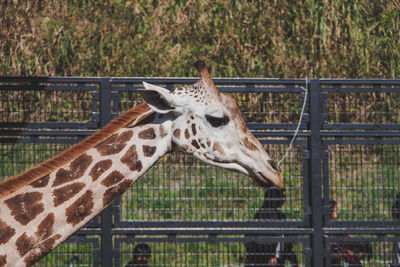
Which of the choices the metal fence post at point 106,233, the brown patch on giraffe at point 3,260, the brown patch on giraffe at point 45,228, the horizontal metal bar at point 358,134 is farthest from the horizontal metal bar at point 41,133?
the horizontal metal bar at point 358,134

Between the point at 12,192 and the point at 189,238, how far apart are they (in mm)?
2469

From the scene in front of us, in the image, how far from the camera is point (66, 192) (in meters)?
4.14

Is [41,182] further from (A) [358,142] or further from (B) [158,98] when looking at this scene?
(A) [358,142]

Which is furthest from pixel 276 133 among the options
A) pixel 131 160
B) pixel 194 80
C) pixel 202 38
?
pixel 202 38

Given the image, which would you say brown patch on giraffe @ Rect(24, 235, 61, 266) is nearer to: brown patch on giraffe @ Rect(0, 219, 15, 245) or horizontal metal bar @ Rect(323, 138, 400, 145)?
brown patch on giraffe @ Rect(0, 219, 15, 245)

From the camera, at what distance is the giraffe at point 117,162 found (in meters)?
4.02

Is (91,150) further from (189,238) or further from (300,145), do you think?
Result: (300,145)

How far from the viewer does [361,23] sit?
13.3 metres

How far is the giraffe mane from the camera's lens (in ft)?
13.4

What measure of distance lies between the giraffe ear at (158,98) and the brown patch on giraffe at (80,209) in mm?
765

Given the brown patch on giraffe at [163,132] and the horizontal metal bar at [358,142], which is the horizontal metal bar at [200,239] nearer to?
the horizontal metal bar at [358,142]

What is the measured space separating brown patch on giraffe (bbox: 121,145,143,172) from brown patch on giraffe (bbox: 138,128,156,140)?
0.13m

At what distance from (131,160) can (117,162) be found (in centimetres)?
10

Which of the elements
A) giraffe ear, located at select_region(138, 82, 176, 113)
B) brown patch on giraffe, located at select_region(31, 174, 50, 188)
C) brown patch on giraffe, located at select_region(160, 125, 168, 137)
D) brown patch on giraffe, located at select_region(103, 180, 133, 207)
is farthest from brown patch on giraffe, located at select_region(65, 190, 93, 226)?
giraffe ear, located at select_region(138, 82, 176, 113)
